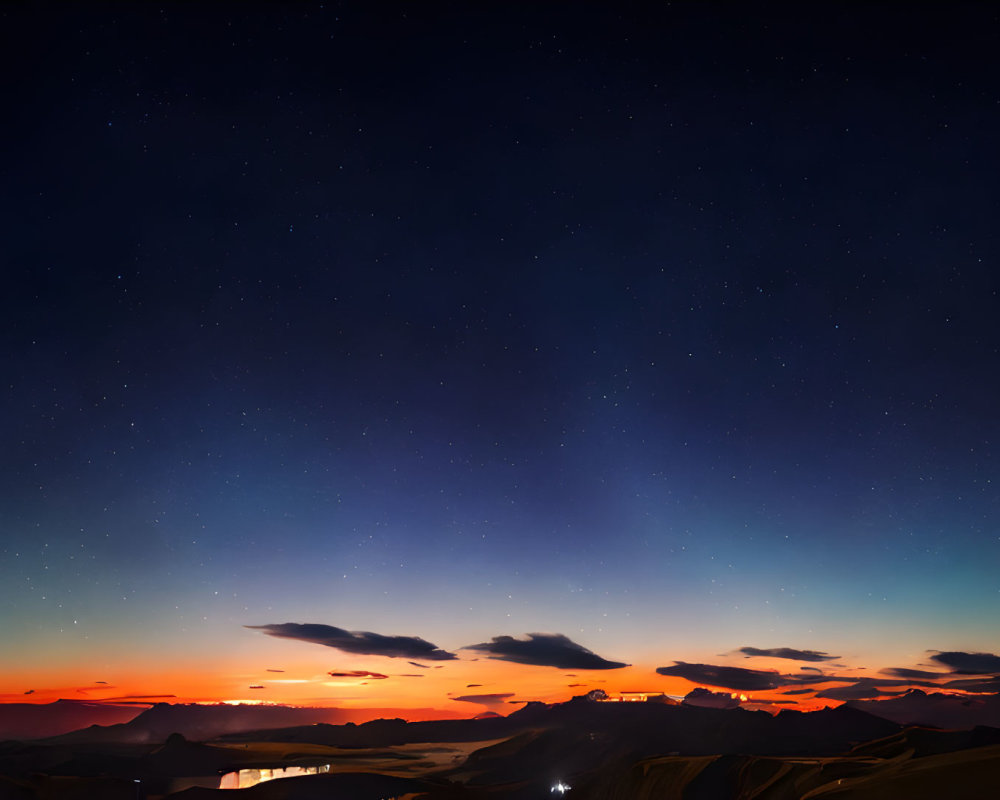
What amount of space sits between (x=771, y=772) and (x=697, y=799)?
52.8 feet

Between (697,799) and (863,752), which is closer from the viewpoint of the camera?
(697,799)

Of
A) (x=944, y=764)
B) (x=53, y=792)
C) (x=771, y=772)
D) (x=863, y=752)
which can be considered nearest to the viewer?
(x=944, y=764)

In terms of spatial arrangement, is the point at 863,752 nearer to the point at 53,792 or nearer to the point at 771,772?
the point at 771,772

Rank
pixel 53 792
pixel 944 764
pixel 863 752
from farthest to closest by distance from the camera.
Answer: pixel 53 792 → pixel 863 752 → pixel 944 764

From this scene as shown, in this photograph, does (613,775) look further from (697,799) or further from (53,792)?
(53,792)

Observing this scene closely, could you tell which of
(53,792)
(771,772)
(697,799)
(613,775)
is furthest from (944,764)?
(53,792)

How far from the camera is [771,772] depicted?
131 meters

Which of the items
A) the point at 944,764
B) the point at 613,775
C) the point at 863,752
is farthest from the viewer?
the point at 613,775

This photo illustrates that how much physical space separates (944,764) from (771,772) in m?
66.4

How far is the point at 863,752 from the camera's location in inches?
5960

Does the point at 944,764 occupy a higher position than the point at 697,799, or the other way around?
the point at 944,764

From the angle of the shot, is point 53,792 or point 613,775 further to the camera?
point 53,792

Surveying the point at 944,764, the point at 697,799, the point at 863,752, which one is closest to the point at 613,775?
the point at 697,799

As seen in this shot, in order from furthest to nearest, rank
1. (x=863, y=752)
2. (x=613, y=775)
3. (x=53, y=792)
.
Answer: (x=53, y=792) → (x=613, y=775) → (x=863, y=752)
